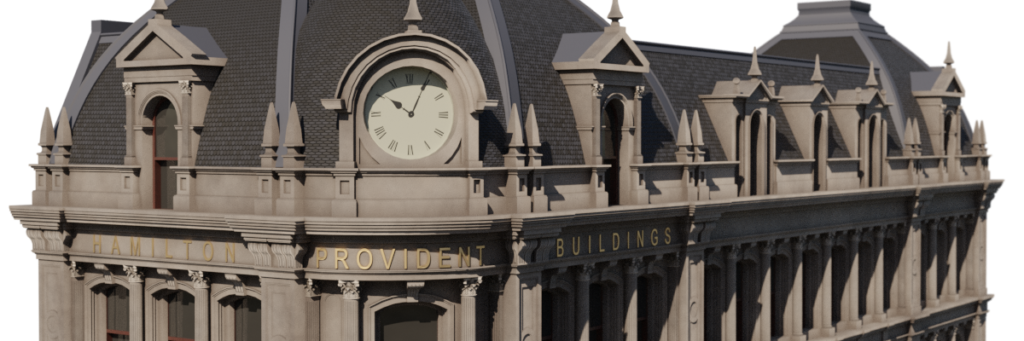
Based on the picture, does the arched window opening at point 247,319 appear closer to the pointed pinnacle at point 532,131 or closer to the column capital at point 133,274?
the column capital at point 133,274

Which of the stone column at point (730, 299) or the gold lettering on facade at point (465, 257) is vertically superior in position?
the gold lettering on facade at point (465, 257)

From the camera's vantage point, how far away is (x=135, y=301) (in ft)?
167

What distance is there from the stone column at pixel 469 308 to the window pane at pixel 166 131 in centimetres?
1053

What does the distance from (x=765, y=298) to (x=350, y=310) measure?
71.2 feet

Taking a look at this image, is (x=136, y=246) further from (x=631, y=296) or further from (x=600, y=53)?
(x=631, y=296)

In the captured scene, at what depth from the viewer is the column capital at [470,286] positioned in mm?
46812

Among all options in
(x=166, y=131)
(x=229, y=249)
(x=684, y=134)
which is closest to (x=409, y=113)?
(x=229, y=249)

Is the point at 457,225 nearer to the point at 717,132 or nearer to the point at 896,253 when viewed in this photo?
the point at 717,132

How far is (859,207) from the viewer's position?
226 feet

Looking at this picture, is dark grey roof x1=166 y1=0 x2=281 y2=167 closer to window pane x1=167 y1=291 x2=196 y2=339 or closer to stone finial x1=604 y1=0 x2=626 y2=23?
window pane x1=167 y1=291 x2=196 y2=339

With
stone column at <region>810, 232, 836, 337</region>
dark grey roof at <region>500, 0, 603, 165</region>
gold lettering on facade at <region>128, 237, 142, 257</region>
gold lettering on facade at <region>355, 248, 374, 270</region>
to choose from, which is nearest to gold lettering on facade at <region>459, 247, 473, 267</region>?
gold lettering on facade at <region>355, 248, 374, 270</region>

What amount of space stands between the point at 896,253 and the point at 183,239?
3688 centimetres

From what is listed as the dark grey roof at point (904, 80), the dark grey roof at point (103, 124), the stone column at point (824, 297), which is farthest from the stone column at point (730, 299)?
the dark grey roof at point (103, 124)

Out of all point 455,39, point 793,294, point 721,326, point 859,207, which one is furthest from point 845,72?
point 455,39
